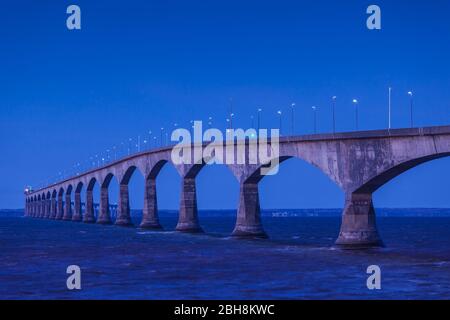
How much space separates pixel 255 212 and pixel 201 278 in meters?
31.3

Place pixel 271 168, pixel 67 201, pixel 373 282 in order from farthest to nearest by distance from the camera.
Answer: pixel 67 201 < pixel 271 168 < pixel 373 282

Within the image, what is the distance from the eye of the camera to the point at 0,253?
54.9 metres

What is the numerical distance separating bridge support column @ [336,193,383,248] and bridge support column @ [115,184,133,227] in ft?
203

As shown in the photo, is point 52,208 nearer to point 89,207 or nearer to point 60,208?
point 60,208

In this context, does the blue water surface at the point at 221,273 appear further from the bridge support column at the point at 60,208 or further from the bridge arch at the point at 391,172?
the bridge support column at the point at 60,208

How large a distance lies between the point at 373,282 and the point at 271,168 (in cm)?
3107

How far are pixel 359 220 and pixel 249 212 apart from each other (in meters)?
17.4

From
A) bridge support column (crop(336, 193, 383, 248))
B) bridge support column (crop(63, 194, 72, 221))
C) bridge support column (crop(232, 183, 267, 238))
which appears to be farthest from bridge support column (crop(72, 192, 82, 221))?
bridge support column (crop(336, 193, 383, 248))

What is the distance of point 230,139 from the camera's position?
68.0 m
